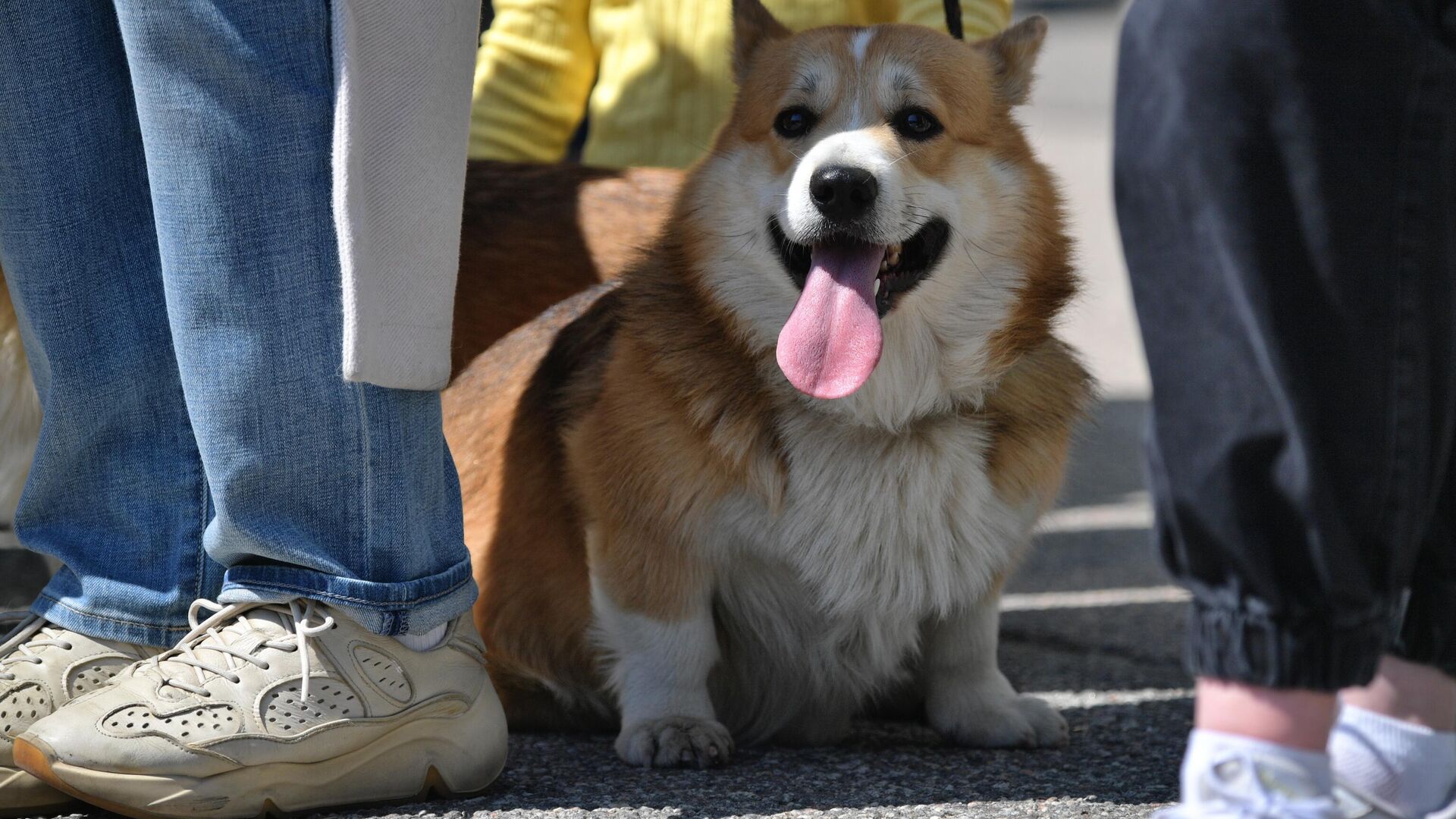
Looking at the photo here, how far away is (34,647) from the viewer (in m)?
1.85

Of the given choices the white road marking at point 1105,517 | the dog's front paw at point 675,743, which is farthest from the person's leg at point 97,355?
the white road marking at point 1105,517

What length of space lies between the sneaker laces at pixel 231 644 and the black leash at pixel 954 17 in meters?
1.59

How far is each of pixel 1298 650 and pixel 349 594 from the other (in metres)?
1.11

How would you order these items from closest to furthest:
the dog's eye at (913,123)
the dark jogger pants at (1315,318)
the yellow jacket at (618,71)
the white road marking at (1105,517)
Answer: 1. the dark jogger pants at (1315,318)
2. the dog's eye at (913,123)
3. the yellow jacket at (618,71)
4. the white road marking at (1105,517)

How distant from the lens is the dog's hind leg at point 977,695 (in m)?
2.21

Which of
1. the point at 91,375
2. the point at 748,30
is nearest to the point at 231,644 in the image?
the point at 91,375

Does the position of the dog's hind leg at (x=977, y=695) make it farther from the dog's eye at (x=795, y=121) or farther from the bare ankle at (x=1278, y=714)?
the bare ankle at (x=1278, y=714)

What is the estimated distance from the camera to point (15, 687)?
1804 millimetres

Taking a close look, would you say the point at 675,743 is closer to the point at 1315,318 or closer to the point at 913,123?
the point at 913,123

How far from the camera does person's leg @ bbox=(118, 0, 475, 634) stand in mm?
1674

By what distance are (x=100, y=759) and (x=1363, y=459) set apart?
1.39 metres

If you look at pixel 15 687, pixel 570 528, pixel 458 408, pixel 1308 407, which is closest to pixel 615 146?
pixel 458 408

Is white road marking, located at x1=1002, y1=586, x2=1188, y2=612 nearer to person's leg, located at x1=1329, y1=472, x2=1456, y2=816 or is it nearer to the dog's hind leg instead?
the dog's hind leg

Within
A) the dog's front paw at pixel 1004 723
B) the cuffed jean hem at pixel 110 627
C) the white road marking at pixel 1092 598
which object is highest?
the cuffed jean hem at pixel 110 627
